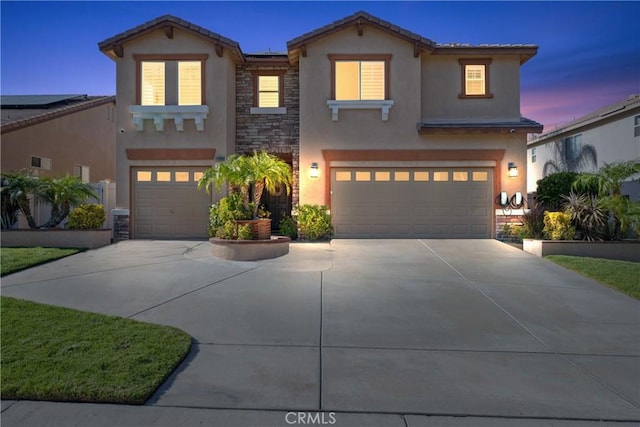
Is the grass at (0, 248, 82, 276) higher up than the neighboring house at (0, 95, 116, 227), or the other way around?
the neighboring house at (0, 95, 116, 227)

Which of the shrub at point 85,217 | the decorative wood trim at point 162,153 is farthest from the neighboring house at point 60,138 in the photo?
the shrub at point 85,217

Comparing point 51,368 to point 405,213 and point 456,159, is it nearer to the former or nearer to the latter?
point 405,213

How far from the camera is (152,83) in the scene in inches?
549

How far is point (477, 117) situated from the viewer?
14156 millimetres

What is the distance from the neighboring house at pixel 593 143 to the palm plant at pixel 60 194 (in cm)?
1923

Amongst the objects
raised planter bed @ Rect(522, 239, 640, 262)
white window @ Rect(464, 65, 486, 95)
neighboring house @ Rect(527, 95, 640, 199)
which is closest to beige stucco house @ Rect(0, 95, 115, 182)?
white window @ Rect(464, 65, 486, 95)

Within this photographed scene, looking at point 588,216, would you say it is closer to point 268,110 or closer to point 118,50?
point 268,110

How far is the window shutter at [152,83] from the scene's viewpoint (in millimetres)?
13867

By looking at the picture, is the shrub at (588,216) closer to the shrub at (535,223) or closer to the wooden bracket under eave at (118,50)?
the shrub at (535,223)

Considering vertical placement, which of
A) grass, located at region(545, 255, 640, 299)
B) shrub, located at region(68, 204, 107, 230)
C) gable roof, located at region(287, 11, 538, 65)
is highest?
gable roof, located at region(287, 11, 538, 65)

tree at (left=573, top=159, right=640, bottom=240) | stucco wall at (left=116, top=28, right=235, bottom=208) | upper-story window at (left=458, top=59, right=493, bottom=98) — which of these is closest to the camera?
tree at (left=573, top=159, right=640, bottom=240)

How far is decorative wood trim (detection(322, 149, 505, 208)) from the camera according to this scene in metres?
13.7

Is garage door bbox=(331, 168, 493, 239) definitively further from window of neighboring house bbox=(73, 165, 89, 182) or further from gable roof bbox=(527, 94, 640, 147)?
window of neighboring house bbox=(73, 165, 89, 182)

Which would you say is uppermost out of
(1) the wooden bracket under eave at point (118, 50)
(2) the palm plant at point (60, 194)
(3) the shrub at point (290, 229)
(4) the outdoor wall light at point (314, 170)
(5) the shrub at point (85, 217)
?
(1) the wooden bracket under eave at point (118, 50)
